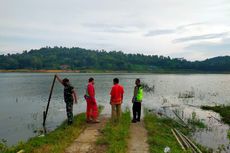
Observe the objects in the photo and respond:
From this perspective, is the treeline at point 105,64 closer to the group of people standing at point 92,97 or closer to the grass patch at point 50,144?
the group of people standing at point 92,97

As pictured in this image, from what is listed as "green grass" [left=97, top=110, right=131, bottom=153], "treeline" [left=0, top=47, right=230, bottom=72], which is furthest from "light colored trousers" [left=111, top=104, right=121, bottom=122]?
"treeline" [left=0, top=47, right=230, bottom=72]

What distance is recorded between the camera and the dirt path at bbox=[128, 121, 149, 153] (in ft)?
32.1

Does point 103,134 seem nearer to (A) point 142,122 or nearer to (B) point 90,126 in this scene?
(B) point 90,126

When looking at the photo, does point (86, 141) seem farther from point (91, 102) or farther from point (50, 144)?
point (91, 102)

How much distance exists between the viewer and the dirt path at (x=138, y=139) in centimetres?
980

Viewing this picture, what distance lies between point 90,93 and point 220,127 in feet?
32.8

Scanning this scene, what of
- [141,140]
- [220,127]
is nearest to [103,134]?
[141,140]

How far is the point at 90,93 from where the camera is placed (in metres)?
13.6

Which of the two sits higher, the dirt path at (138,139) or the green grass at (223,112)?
the dirt path at (138,139)

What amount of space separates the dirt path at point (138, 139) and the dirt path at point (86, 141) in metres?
1.51

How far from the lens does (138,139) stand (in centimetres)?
1129

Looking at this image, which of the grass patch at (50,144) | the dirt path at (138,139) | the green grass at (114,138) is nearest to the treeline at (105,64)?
the dirt path at (138,139)

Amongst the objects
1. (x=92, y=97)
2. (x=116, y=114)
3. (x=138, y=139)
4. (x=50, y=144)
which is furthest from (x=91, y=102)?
(x=50, y=144)

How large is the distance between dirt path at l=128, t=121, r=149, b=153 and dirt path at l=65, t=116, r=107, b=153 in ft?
4.96
